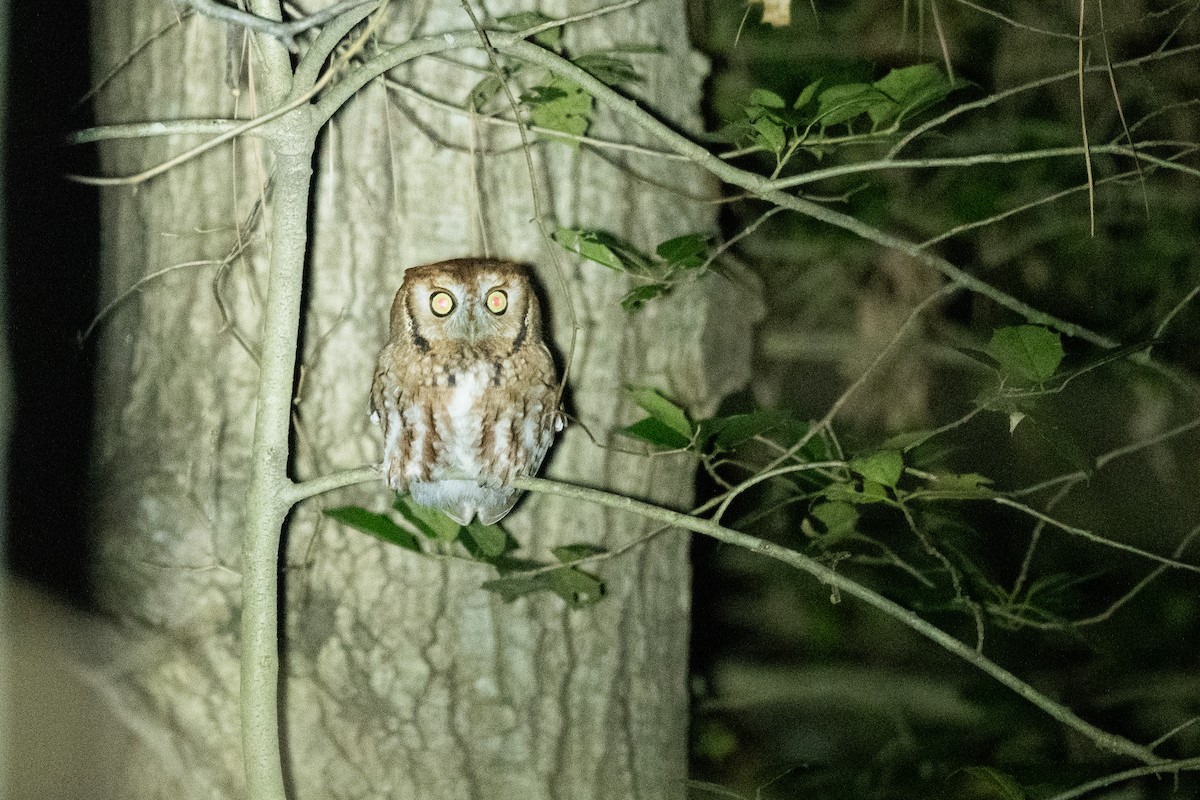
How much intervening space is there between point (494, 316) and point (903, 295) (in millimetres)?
1429

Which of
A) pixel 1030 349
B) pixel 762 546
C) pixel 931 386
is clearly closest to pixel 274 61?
pixel 762 546

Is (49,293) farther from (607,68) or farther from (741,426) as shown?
(741,426)

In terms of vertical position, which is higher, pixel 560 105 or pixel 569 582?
pixel 560 105

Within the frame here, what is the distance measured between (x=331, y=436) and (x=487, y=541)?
0.97 feet

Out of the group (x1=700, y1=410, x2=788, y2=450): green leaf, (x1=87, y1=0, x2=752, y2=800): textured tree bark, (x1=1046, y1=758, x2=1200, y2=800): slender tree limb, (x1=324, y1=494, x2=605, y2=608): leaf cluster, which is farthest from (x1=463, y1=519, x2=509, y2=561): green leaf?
(x1=1046, y1=758, x2=1200, y2=800): slender tree limb

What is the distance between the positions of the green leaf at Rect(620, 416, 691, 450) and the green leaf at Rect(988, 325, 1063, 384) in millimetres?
399

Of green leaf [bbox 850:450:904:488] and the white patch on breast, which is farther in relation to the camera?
the white patch on breast

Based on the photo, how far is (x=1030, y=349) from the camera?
107 cm

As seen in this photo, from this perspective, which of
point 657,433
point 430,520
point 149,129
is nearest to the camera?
point 149,129

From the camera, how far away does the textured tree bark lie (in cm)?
138

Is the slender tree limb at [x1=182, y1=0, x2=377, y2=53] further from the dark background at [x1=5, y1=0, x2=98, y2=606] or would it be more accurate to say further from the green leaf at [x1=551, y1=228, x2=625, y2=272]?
the green leaf at [x1=551, y1=228, x2=625, y2=272]

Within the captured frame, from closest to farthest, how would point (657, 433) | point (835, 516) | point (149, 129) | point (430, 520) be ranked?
point (149, 129) → point (657, 433) → point (430, 520) → point (835, 516)

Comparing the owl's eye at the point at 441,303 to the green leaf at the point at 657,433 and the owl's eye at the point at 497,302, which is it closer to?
the owl's eye at the point at 497,302

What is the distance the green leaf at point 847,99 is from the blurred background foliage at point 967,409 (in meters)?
0.55
